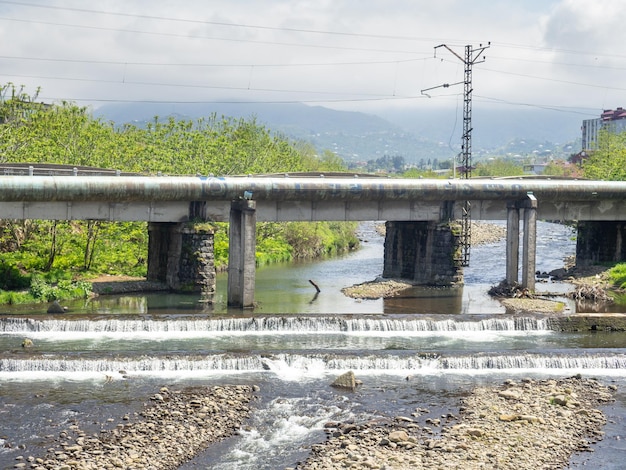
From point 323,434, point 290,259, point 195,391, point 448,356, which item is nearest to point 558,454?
point 323,434

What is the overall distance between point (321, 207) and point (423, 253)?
10.3 meters

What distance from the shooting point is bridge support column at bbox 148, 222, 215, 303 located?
5512 cm

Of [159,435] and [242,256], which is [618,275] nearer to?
[242,256]

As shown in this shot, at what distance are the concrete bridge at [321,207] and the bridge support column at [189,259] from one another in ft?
0.34

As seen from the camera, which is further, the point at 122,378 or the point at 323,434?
the point at 122,378

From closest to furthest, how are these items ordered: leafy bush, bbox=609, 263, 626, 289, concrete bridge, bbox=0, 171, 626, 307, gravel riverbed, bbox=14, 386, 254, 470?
gravel riverbed, bbox=14, 386, 254, 470 → concrete bridge, bbox=0, 171, 626, 307 → leafy bush, bbox=609, 263, 626, 289

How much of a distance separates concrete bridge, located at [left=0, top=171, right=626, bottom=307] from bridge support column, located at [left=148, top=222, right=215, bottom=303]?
0.34 ft

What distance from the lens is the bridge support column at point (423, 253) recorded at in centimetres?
6209

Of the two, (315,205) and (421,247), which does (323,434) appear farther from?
(421,247)

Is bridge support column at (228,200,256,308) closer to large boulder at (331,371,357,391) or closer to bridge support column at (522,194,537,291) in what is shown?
large boulder at (331,371,357,391)

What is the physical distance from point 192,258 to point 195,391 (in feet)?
76.6

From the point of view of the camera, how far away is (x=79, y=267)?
62594 millimetres

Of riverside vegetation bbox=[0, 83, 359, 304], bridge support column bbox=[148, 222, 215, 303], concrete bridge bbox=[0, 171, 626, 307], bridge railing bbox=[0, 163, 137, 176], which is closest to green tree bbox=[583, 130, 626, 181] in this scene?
concrete bridge bbox=[0, 171, 626, 307]

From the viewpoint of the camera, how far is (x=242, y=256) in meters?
51.5
